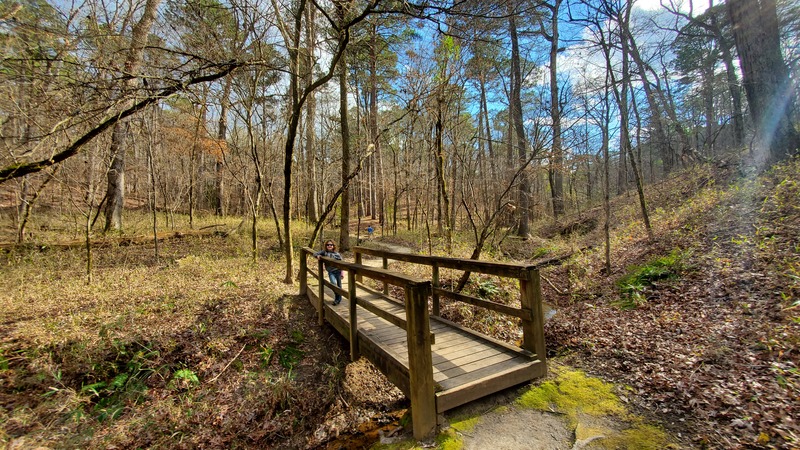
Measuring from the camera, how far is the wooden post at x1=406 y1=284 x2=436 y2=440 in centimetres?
296

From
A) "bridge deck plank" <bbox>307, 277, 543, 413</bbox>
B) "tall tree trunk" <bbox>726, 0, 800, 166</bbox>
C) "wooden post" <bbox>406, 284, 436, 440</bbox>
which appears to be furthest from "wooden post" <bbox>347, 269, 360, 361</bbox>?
"tall tree trunk" <bbox>726, 0, 800, 166</bbox>

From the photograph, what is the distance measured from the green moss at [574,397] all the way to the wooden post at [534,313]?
0.75 feet

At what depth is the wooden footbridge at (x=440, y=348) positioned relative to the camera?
299 cm

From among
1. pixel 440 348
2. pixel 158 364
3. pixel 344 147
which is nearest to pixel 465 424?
pixel 440 348

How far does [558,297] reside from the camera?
7355mm

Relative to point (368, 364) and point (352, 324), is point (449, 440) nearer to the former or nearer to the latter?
point (352, 324)

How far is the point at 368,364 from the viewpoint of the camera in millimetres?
5289

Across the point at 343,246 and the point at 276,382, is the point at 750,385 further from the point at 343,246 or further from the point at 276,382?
the point at 343,246

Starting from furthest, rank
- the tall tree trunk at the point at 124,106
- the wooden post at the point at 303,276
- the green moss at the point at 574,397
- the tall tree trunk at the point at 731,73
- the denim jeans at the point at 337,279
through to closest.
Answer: the tall tree trunk at the point at 731,73, the wooden post at the point at 303,276, the denim jeans at the point at 337,279, the tall tree trunk at the point at 124,106, the green moss at the point at 574,397

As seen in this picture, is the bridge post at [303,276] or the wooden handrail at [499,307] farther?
the bridge post at [303,276]

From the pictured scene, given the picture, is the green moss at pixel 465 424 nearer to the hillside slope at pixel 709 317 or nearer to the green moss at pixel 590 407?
the green moss at pixel 590 407

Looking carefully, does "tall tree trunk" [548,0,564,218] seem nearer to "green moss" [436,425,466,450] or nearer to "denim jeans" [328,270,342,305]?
"denim jeans" [328,270,342,305]

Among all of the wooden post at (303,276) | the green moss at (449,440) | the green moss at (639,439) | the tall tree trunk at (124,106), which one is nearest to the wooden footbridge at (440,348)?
the green moss at (449,440)

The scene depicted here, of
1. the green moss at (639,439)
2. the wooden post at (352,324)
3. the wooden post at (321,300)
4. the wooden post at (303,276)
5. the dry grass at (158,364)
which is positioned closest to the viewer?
the green moss at (639,439)
